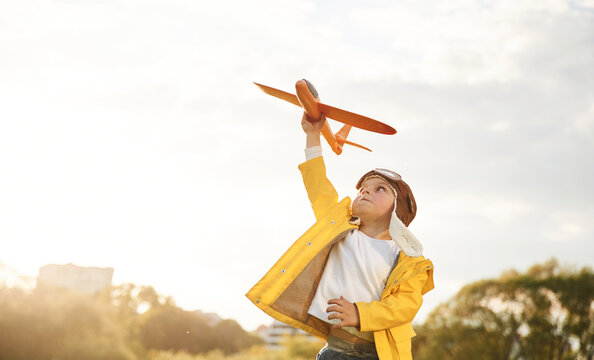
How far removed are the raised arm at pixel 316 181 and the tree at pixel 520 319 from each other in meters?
17.3

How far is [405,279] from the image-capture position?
288cm

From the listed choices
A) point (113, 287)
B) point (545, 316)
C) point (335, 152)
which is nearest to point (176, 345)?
point (113, 287)

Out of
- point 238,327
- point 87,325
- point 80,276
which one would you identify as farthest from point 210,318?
point 80,276

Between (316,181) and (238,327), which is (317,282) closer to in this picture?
(316,181)

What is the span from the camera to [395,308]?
9.02ft

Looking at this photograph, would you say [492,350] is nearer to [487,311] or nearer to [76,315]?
[487,311]

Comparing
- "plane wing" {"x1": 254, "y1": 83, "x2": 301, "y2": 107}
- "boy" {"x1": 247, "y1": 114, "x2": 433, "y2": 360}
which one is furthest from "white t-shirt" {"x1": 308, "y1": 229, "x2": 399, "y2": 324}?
"plane wing" {"x1": 254, "y1": 83, "x2": 301, "y2": 107}

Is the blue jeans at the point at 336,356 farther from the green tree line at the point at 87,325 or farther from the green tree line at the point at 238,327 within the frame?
the green tree line at the point at 238,327

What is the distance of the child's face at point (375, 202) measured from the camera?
3.16 meters

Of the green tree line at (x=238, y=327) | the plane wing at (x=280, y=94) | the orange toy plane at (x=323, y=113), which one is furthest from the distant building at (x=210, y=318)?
the orange toy plane at (x=323, y=113)

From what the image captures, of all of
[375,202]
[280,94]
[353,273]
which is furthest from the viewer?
[280,94]

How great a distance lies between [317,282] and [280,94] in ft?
3.85

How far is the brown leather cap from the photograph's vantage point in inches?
129

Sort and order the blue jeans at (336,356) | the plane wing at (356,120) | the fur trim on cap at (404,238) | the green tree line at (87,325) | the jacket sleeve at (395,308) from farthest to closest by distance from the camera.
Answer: the green tree line at (87,325) → the plane wing at (356,120) → the fur trim on cap at (404,238) → the blue jeans at (336,356) → the jacket sleeve at (395,308)
